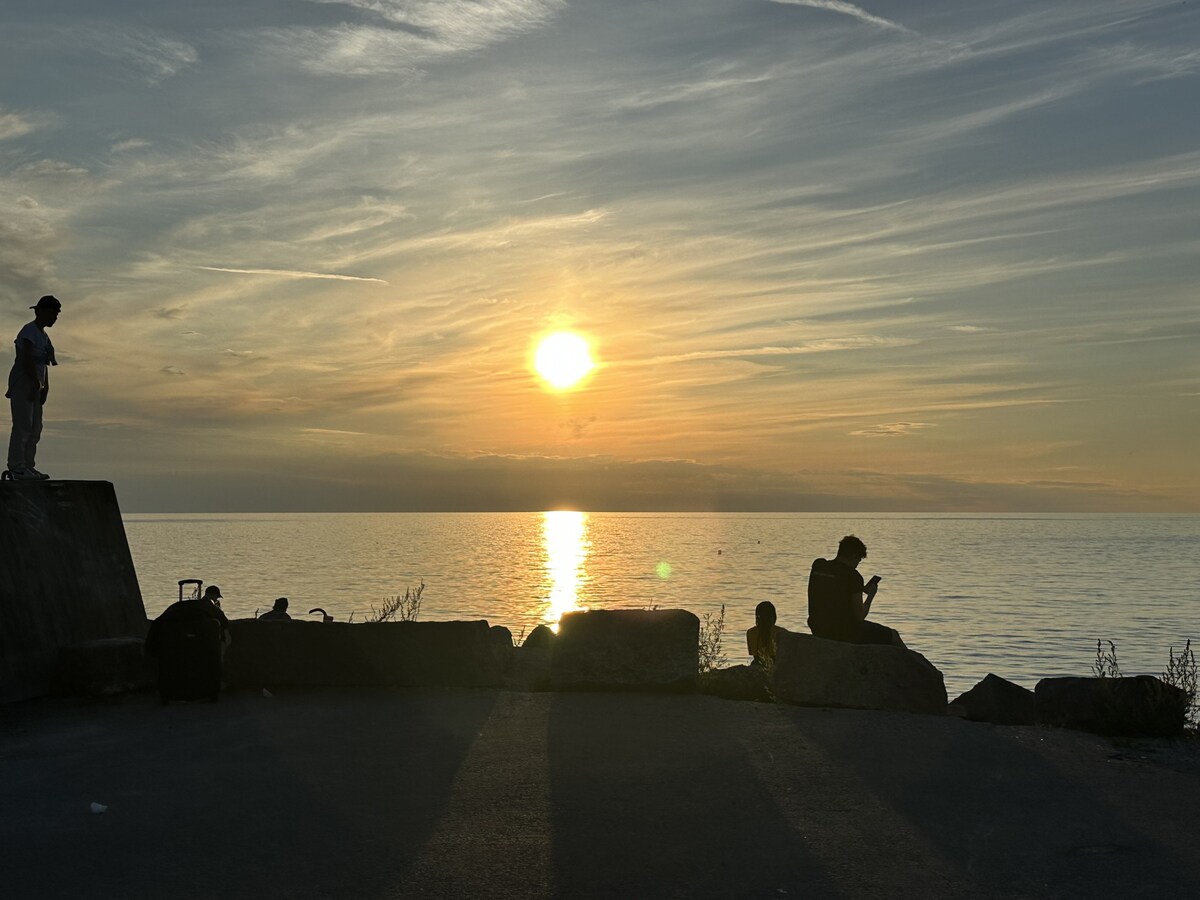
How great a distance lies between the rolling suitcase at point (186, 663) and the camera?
35.2ft

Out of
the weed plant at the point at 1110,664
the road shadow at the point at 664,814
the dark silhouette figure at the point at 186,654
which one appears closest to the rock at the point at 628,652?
the road shadow at the point at 664,814

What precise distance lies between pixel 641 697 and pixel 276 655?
3.98m

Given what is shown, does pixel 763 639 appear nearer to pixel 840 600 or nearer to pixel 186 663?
pixel 840 600

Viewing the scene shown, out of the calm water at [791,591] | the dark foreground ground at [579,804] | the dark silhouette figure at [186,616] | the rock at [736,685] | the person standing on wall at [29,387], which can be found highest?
the person standing on wall at [29,387]

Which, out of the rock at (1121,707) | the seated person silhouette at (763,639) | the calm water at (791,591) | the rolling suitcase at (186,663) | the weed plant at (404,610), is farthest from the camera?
the calm water at (791,591)

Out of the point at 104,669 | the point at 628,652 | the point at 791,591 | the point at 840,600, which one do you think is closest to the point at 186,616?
the point at 104,669

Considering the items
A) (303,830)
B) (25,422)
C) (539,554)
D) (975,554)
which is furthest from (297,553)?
(303,830)

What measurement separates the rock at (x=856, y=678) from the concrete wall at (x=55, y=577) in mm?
7732

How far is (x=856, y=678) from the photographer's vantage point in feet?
34.4

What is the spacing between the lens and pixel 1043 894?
575cm

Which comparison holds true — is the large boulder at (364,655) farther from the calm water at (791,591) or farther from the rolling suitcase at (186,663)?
the calm water at (791,591)

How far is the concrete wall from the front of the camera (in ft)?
36.3

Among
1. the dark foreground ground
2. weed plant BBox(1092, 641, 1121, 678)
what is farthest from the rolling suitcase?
weed plant BBox(1092, 641, 1121, 678)

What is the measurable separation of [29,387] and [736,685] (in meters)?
8.80
